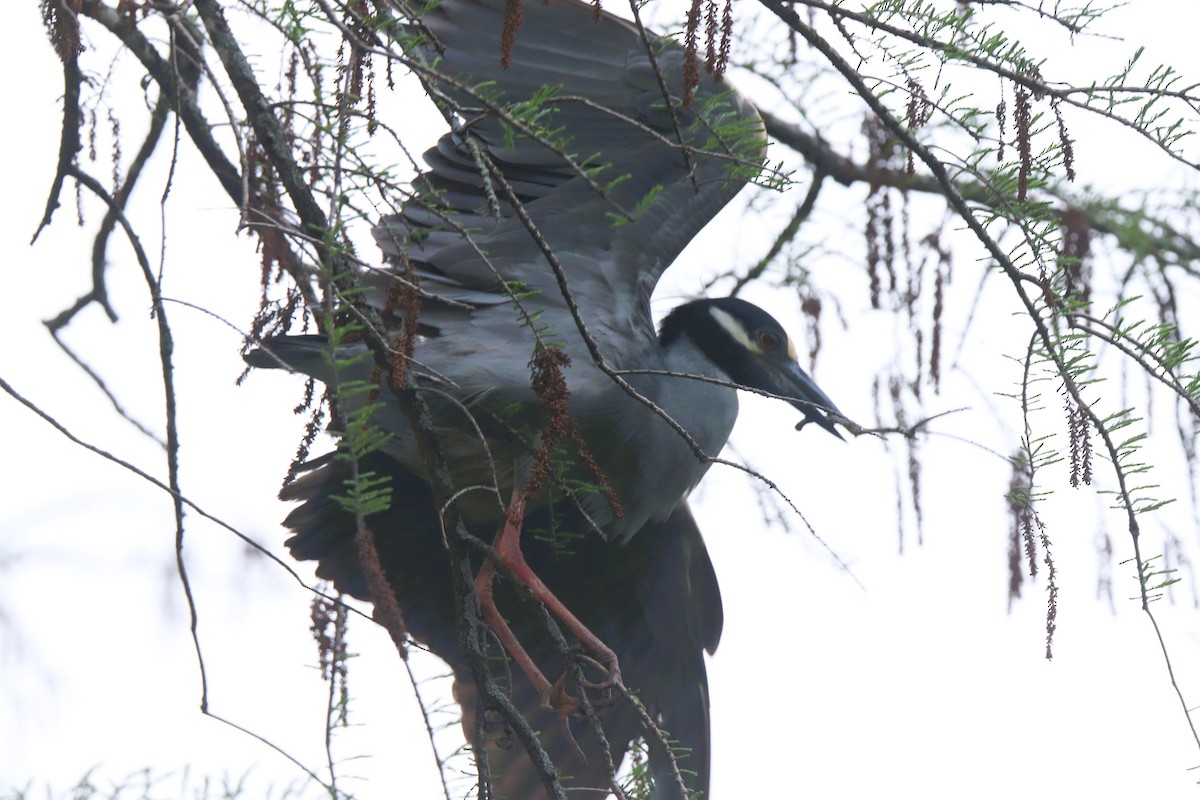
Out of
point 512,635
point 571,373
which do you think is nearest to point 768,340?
point 571,373

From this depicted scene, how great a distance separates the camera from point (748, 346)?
11.7ft

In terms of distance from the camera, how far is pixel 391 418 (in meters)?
3.02

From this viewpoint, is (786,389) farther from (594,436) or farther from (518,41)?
(518,41)

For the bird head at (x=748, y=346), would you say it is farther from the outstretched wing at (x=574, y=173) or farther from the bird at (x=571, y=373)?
the outstretched wing at (x=574, y=173)

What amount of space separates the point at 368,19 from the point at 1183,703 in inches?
53.3

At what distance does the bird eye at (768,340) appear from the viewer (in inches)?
141

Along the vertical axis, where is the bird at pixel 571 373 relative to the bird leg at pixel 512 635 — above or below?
above

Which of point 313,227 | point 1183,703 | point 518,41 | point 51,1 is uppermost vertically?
point 518,41

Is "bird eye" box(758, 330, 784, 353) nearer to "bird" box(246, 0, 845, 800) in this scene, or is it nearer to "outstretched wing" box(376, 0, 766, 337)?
"bird" box(246, 0, 845, 800)

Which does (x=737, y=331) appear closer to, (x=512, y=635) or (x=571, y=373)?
(x=571, y=373)

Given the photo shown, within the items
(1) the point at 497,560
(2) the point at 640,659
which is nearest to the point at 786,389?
(2) the point at 640,659

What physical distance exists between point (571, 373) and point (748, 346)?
2.43ft

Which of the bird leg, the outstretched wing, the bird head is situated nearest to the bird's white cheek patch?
the bird head

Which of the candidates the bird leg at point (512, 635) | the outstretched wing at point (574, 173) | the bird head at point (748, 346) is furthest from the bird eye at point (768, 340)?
the bird leg at point (512, 635)
